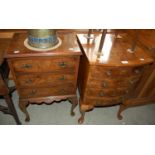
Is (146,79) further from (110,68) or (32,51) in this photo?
(32,51)

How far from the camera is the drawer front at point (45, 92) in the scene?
4.64ft

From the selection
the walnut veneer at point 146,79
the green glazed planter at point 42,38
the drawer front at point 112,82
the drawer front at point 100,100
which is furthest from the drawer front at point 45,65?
the walnut veneer at point 146,79

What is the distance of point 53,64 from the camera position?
122cm

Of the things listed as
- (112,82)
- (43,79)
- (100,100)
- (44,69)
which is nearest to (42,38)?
(44,69)

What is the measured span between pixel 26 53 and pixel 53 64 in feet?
0.78

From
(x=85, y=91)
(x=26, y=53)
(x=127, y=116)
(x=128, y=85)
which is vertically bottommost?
(x=127, y=116)

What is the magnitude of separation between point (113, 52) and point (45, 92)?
0.79 m

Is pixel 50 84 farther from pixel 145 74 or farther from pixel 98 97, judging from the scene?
pixel 145 74

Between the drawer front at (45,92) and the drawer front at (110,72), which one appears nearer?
the drawer front at (110,72)

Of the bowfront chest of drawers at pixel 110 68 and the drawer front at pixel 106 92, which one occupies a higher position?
the bowfront chest of drawers at pixel 110 68

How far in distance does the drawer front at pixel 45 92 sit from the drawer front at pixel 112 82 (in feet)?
0.93

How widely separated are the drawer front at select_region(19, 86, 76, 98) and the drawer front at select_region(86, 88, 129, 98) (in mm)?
211

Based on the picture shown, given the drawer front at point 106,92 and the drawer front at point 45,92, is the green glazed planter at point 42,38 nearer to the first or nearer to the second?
the drawer front at point 45,92
